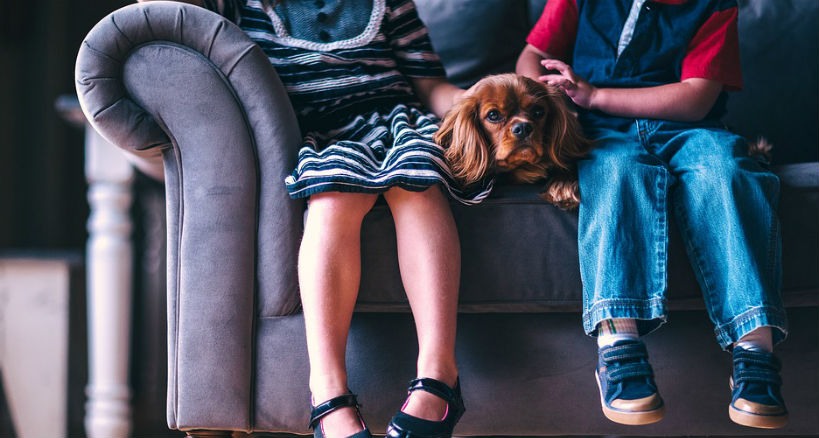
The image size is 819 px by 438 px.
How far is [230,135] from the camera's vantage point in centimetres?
105

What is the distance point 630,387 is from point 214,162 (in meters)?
0.67

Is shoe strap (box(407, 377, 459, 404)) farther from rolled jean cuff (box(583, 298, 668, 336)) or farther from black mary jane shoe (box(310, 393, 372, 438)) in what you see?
rolled jean cuff (box(583, 298, 668, 336))

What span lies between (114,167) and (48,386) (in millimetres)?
576

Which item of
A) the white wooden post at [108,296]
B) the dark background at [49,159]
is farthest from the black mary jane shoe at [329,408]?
the dark background at [49,159]

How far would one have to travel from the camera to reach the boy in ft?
3.04

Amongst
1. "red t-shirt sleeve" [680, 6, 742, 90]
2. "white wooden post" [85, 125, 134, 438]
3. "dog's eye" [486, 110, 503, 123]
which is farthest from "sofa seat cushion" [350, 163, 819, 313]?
"white wooden post" [85, 125, 134, 438]

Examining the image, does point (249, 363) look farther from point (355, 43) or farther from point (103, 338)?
point (103, 338)

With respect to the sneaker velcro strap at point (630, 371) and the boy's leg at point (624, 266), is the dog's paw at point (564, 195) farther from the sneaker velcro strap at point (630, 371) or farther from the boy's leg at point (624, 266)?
the sneaker velcro strap at point (630, 371)

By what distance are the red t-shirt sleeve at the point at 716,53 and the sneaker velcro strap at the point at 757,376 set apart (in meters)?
0.50

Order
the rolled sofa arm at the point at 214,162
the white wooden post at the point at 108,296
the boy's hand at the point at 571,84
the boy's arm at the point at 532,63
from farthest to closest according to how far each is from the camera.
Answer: the white wooden post at the point at 108,296 → the boy's arm at the point at 532,63 → the boy's hand at the point at 571,84 → the rolled sofa arm at the point at 214,162

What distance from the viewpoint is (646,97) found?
1156mm

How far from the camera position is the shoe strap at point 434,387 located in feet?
3.03

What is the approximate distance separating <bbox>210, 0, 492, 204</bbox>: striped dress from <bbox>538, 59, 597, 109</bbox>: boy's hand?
211 mm

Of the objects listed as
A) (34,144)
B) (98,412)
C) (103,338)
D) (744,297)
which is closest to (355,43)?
(744,297)
